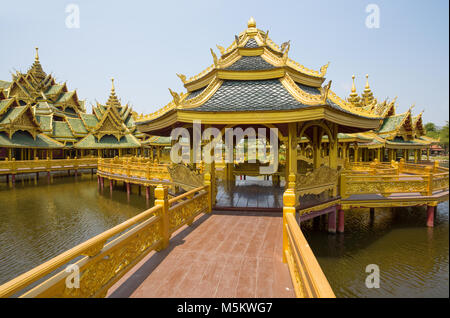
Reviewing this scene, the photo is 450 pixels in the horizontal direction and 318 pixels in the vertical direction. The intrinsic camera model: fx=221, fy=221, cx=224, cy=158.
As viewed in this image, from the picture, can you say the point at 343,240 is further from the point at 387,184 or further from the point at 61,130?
the point at 61,130

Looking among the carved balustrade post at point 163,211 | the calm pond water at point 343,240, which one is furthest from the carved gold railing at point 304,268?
the carved balustrade post at point 163,211

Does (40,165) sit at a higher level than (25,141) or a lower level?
lower

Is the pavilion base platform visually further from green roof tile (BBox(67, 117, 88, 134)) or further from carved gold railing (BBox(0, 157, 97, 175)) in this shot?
green roof tile (BBox(67, 117, 88, 134))

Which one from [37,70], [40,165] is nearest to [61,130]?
[40,165]

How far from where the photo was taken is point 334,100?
8.77m

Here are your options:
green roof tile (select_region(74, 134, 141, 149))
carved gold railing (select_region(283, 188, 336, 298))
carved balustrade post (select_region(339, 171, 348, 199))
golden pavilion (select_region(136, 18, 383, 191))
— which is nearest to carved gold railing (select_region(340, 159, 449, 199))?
carved balustrade post (select_region(339, 171, 348, 199))

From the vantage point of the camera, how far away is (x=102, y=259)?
126 inches

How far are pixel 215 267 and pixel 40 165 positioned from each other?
2716 cm

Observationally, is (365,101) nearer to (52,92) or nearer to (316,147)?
(316,147)

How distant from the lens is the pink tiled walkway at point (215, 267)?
3279 millimetres

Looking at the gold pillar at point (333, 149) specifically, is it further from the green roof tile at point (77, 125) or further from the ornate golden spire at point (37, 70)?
the ornate golden spire at point (37, 70)

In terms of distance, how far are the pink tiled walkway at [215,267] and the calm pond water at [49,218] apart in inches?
240

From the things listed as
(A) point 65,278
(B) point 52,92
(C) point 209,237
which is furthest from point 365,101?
(B) point 52,92
